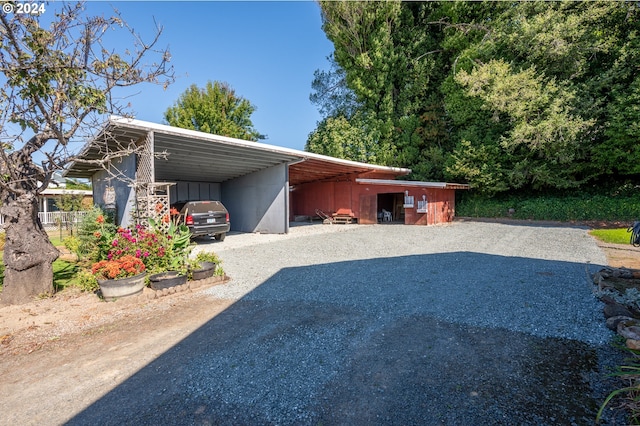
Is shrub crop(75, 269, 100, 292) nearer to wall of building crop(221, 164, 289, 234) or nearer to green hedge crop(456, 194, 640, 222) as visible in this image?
wall of building crop(221, 164, 289, 234)

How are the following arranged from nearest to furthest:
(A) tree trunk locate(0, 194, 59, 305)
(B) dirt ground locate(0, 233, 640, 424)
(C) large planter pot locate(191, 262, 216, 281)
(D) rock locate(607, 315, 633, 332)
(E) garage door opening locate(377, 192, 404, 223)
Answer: (B) dirt ground locate(0, 233, 640, 424)
(D) rock locate(607, 315, 633, 332)
(A) tree trunk locate(0, 194, 59, 305)
(C) large planter pot locate(191, 262, 216, 281)
(E) garage door opening locate(377, 192, 404, 223)

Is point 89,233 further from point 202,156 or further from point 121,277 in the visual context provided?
point 121,277

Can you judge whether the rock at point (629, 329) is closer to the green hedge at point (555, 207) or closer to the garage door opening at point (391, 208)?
the green hedge at point (555, 207)

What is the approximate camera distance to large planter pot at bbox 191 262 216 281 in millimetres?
5266

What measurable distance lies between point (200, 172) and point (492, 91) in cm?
1512

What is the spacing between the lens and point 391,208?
19.8 m

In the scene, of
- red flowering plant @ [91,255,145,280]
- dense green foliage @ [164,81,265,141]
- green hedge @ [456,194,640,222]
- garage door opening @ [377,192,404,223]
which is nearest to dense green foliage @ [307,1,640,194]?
green hedge @ [456,194,640,222]

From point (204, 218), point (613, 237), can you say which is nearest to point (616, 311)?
point (613, 237)

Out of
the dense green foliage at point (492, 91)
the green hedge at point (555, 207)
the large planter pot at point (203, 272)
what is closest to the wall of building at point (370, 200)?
the green hedge at point (555, 207)

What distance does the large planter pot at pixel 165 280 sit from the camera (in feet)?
15.6

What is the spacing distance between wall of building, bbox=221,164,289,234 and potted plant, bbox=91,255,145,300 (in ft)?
23.8

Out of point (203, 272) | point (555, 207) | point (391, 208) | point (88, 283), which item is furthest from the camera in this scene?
point (391, 208)

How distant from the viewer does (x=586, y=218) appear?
14023 millimetres

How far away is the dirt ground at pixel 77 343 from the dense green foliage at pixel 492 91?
16.0m
